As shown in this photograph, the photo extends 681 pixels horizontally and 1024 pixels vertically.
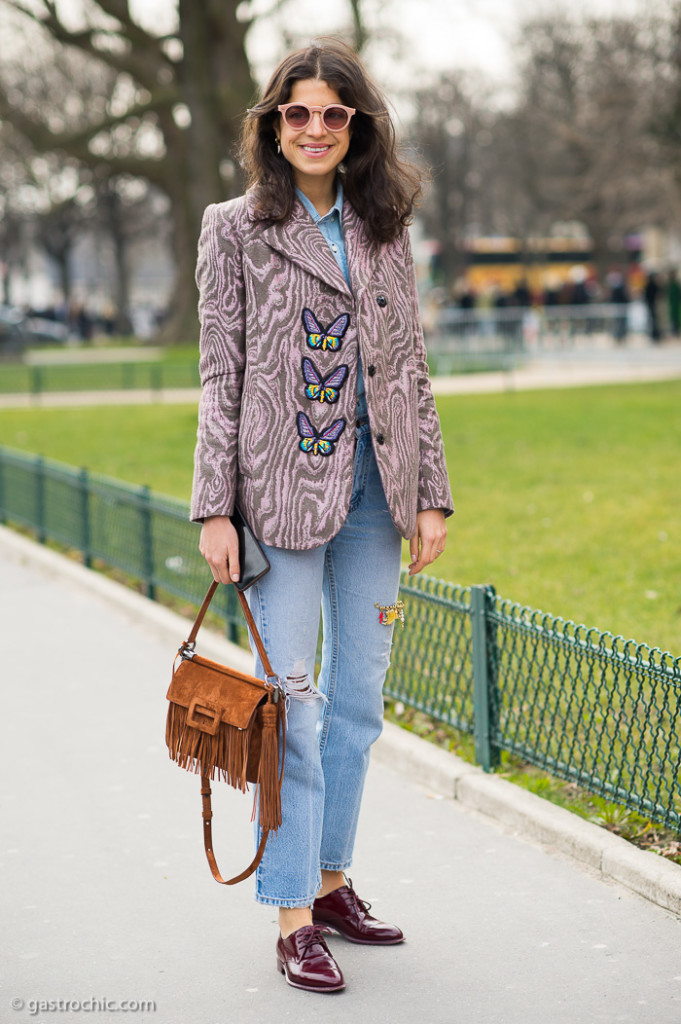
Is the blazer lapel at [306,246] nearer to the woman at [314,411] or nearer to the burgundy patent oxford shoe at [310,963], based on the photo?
the woman at [314,411]

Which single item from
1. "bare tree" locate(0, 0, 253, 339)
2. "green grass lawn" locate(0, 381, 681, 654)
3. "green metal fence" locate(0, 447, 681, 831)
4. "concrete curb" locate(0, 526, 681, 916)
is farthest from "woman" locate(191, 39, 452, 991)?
"bare tree" locate(0, 0, 253, 339)

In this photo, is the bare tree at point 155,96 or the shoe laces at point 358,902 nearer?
the shoe laces at point 358,902

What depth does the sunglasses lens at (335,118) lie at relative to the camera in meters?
3.15

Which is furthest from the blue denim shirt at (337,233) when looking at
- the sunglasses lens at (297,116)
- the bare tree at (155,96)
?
the bare tree at (155,96)

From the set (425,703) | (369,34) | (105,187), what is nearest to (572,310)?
(369,34)

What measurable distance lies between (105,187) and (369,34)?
102 feet

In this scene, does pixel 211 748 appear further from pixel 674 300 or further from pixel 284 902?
pixel 674 300

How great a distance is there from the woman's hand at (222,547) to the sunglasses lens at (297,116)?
900 mm

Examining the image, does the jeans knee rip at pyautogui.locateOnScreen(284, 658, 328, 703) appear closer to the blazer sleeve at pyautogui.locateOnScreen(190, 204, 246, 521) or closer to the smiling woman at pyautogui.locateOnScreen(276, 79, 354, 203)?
the blazer sleeve at pyautogui.locateOnScreen(190, 204, 246, 521)

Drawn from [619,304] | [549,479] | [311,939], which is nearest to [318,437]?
[311,939]

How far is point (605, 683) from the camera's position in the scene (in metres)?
4.35

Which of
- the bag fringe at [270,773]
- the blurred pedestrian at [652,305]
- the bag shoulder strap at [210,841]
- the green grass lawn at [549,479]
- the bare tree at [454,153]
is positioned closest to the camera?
the bag fringe at [270,773]

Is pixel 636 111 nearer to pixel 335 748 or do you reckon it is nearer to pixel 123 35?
pixel 123 35

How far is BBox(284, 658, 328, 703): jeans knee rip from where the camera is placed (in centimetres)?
320
